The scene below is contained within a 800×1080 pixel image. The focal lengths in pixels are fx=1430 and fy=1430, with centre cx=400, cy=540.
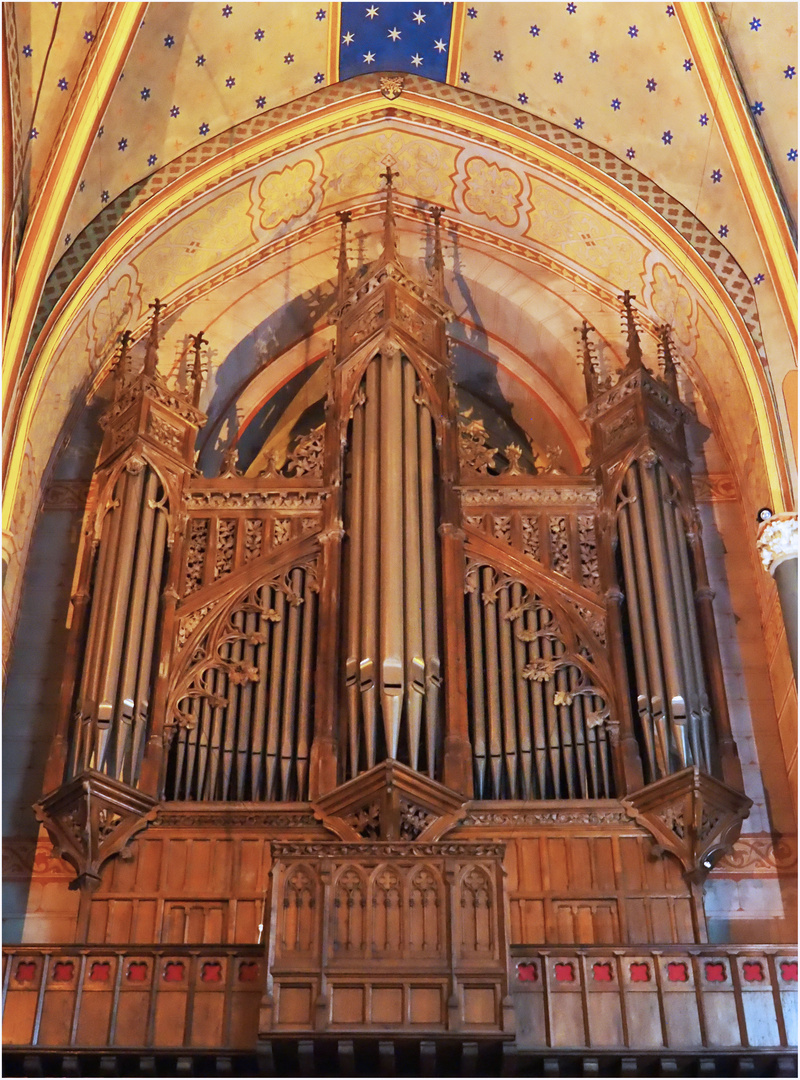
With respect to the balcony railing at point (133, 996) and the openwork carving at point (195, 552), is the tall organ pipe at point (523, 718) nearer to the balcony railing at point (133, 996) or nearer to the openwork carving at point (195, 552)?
the balcony railing at point (133, 996)

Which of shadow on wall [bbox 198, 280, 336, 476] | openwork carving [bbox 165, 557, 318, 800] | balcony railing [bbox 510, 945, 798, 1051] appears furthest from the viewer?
shadow on wall [bbox 198, 280, 336, 476]

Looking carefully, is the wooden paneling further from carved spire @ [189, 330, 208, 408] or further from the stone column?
carved spire @ [189, 330, 208, 408]

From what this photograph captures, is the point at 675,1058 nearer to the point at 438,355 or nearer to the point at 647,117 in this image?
the point at 438,355

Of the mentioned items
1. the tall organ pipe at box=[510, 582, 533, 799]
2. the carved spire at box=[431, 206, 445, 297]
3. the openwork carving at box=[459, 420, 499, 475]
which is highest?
the carved spire at box=[431, 206, 445, 297]

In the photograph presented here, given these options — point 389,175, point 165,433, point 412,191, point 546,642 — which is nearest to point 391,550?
point 546,642

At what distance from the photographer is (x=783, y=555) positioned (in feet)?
32.5

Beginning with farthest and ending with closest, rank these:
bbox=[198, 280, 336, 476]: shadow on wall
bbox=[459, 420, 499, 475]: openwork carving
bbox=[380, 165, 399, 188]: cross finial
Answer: bbox=[380, 165, 399, 188]: cross finial
bbox=[198, 280, 336, 476]: shadow on wall
bbox=[459, 420, 499, 475]: openwork carving

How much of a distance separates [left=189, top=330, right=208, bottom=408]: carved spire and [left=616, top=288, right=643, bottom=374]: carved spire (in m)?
3.57

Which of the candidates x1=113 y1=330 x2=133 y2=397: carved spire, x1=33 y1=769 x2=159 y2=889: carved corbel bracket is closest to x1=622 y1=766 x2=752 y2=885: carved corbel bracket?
x1=33 y1=769 x2=159 y2=889: carved corbel bracket

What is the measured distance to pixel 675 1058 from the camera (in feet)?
26.8

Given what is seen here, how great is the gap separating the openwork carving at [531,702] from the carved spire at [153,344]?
328 centimetres

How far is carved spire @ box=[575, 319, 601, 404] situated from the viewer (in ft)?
38.8

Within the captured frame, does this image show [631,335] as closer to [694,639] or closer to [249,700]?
[694,639]

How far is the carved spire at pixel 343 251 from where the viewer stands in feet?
41.1
